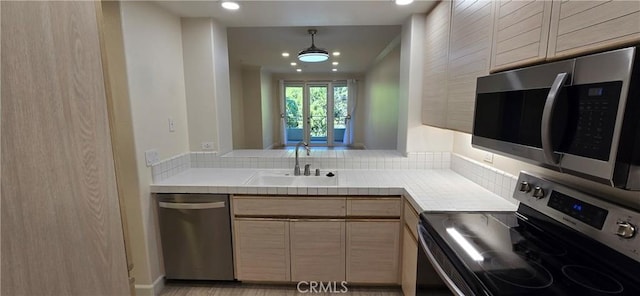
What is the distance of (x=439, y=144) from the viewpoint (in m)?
2.47

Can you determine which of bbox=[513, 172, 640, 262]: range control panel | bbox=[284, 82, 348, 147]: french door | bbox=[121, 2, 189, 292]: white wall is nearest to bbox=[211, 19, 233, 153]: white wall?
bbox=[121, 2, 189, 292]: white wall

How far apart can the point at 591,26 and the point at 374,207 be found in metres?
1.48

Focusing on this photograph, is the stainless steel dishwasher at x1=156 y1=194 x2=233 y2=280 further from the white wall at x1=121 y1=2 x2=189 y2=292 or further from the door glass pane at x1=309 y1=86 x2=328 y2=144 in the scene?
the door glass pane at x1=309 y1=86 x2=328 y2=144

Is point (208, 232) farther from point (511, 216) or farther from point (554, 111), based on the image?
point (554, 111)

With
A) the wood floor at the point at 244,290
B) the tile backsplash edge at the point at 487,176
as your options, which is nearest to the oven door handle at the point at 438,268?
the tile backsplash edge at the point at 487,176

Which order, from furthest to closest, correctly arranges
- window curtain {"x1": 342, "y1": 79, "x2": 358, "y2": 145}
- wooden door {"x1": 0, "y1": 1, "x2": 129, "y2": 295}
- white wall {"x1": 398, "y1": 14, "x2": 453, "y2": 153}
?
window curtain {"x1": 342, "y1": 79, "x2": 358, "y2": 145} < white wall {"x1": 398, "y1": 14, "x2": 453, "y2": 153} < wooden door {"x1": 0, "y1": 1, "x2": 129, "y2": 295}

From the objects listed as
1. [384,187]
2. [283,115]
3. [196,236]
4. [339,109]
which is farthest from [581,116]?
[283,115]

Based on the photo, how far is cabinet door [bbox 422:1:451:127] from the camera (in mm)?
1907

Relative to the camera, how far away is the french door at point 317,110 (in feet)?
28.9

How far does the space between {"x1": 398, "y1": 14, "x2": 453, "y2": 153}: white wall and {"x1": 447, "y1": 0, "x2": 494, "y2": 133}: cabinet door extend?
22.3 inches

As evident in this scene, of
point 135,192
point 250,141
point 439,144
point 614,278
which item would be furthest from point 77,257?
point 250,141

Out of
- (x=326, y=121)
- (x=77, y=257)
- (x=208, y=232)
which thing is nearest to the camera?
(x=77, y=257)

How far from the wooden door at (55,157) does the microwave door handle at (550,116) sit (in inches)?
54.7

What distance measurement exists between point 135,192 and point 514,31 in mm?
2378
